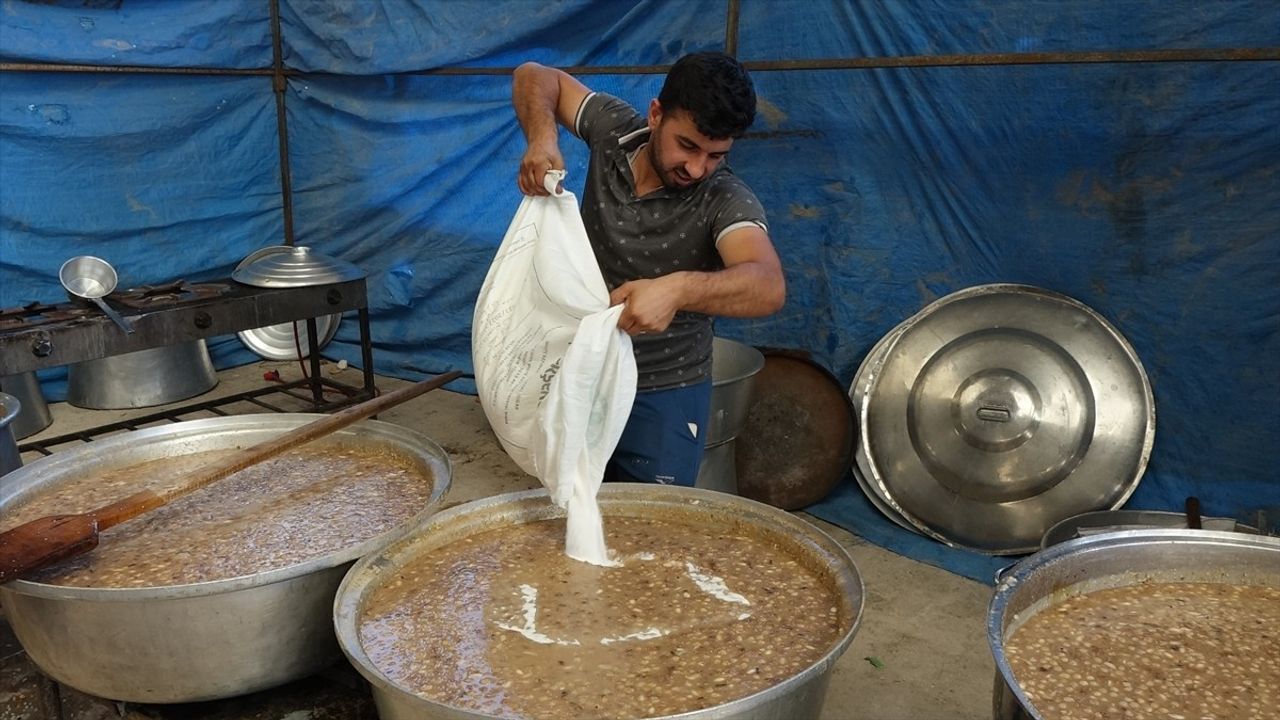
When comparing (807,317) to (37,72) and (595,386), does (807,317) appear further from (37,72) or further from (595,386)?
(37,72)

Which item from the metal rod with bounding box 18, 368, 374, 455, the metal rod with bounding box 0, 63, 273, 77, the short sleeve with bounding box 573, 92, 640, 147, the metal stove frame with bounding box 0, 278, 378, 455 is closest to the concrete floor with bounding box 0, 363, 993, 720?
the metal rod with bounding box 18, 368, 374, 455

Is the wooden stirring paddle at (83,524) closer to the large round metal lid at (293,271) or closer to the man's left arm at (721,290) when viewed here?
the man's left arm at (721,290)

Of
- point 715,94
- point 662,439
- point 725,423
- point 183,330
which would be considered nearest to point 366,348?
point 183,330

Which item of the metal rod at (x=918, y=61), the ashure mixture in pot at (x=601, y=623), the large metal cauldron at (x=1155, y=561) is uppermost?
the metal rod at (x=918, y=61)

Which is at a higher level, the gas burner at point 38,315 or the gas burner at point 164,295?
the gas burner at point 164,295

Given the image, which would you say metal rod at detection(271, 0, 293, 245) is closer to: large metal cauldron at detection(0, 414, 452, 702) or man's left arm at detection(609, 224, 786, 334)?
man's left arm at detection(609, 224, 786, 334)

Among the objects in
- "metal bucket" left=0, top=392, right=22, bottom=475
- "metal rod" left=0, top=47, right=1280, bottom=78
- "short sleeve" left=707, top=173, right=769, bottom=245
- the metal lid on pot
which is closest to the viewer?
"short sleeve" left=707, top=173, right=769, bottom=245

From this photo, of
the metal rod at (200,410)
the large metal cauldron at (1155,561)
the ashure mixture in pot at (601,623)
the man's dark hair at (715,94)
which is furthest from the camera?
the metal rod at (200,410)

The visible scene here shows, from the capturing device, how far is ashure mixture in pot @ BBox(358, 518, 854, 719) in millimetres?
1300

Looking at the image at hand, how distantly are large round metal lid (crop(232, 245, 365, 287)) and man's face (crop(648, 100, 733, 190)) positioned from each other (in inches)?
121

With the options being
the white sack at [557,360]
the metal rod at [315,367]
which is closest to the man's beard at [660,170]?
the white sack at [557,360]

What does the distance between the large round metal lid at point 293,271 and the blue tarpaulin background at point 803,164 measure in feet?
2.82

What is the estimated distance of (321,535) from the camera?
1.72 meters

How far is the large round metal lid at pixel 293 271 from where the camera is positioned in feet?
15.1
